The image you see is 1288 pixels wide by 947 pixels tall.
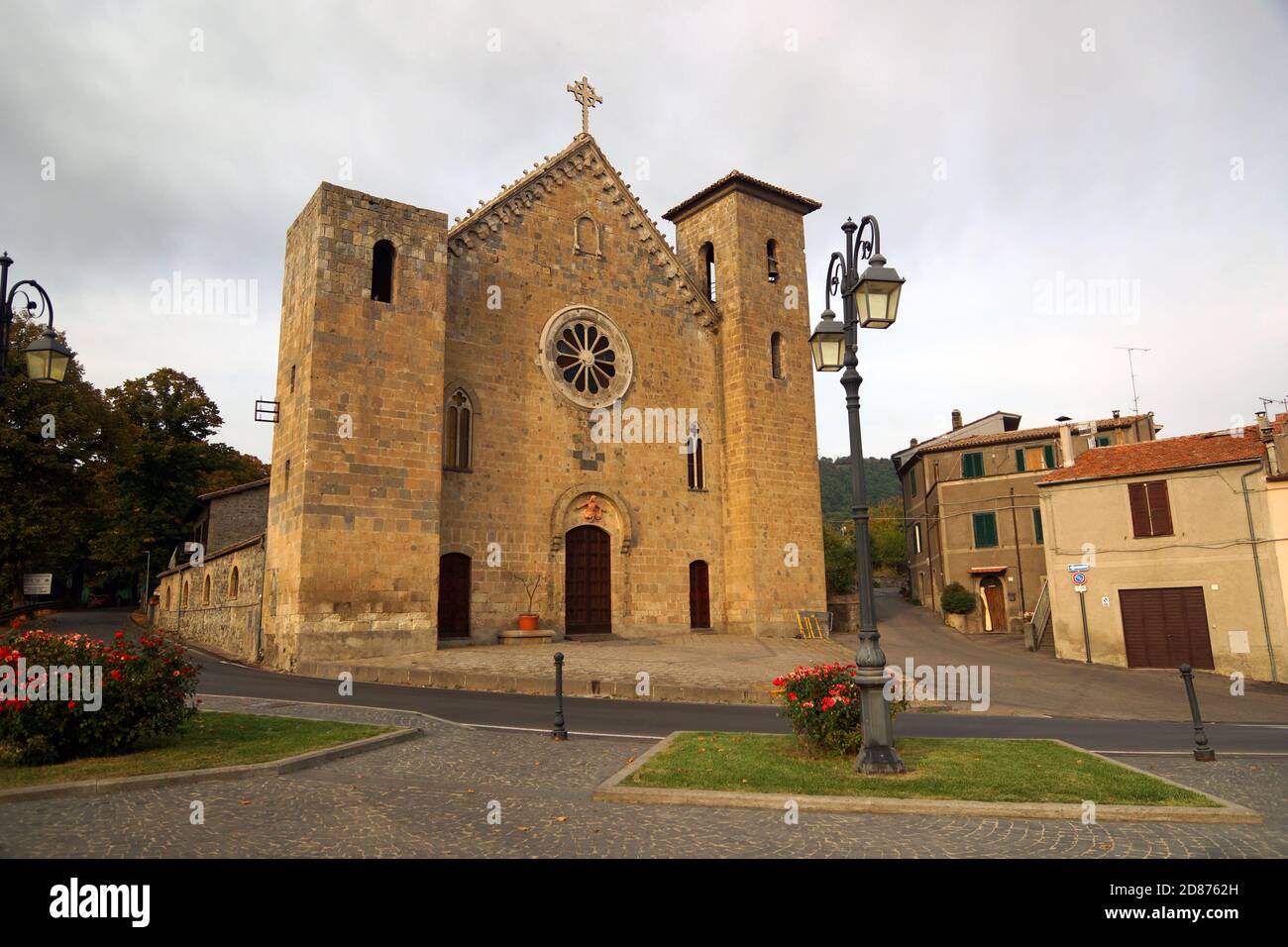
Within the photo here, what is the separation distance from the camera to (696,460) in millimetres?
27797

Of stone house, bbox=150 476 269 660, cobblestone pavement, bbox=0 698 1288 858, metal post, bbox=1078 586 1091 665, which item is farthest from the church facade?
cobblestone pavement, bbox=0 698 1288 858

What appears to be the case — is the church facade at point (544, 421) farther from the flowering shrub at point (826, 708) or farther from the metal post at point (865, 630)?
the metal post at point (865, 630)

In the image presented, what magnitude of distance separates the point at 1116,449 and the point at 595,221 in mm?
18860

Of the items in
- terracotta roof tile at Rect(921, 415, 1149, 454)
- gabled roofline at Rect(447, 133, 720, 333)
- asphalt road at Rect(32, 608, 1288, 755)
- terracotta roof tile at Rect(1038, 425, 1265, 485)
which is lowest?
asphalt road at Rect(32, 608, 1288, 755)

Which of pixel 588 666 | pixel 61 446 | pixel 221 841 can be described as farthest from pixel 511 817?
pixel 61 446

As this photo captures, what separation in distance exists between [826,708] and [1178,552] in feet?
66.2

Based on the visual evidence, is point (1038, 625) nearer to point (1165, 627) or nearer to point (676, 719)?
point (1165, 627)

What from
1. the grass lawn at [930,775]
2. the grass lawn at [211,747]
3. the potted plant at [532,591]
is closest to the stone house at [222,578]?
the potted plant at [532,591]

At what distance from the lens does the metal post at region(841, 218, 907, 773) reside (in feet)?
26.7

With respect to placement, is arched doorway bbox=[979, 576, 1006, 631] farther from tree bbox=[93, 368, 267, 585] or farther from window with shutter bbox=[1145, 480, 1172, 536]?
tree bbox=[93, 368, 267, 585]

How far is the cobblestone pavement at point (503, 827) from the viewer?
5547 mm

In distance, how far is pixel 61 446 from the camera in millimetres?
27922

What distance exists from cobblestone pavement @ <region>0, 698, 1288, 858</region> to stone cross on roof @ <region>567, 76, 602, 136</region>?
2412 centimetres

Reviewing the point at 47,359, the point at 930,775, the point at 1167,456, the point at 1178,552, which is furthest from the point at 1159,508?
the point at 47,359
